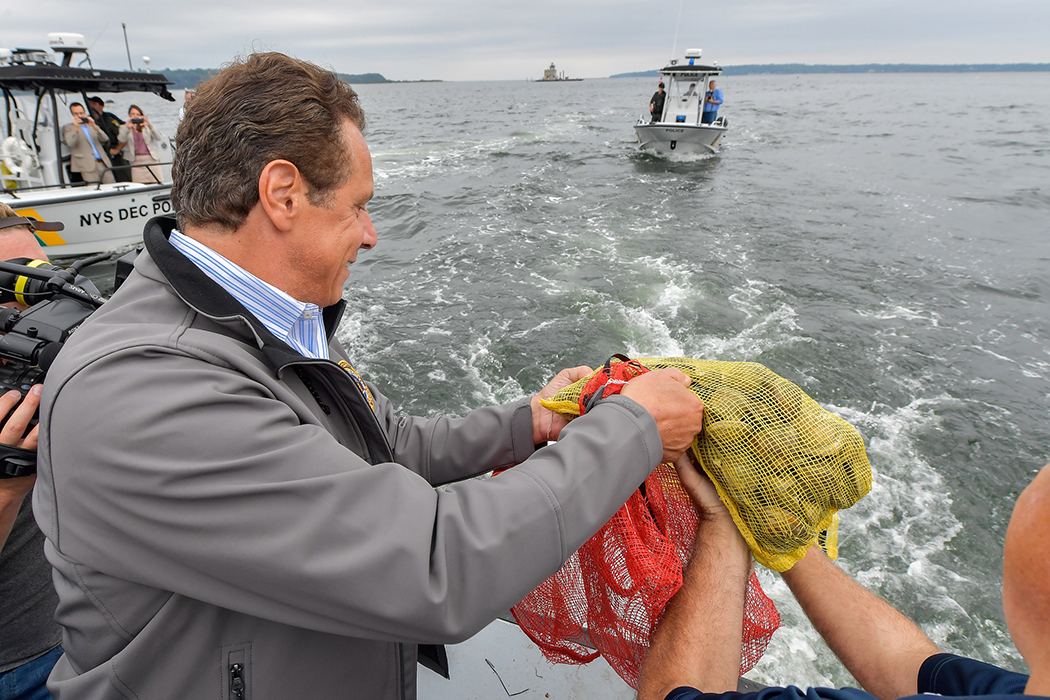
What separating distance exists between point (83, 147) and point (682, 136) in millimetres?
18762

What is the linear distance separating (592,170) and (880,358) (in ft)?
46.6

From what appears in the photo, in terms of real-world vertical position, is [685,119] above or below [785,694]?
above

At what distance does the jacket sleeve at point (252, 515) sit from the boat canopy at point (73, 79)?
11.5 metres

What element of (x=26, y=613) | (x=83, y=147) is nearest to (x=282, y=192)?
(x=26, y=613)

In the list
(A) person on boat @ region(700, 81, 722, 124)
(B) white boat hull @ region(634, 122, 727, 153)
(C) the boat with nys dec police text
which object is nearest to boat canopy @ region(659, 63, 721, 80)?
(A) person on boat @ region(700, 81, 722, 124)

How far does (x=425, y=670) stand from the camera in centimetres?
235

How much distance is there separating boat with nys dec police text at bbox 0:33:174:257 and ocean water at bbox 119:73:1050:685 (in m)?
4.30

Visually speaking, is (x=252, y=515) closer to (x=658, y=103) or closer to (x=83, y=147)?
(x=83, y=147)

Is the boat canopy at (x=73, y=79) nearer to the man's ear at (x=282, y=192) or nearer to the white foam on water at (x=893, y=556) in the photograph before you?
the man's ear at (x=282, y=192)

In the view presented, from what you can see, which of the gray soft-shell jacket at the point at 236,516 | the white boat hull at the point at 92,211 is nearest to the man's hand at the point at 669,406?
the gray soft-shell jacket at the point at 236,516

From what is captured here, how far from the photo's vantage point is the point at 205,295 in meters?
1.20

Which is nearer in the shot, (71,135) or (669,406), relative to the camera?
(669,406)

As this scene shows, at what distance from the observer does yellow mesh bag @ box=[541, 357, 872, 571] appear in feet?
5.33

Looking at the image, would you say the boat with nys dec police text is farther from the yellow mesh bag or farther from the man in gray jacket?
the yellow mesh bag
